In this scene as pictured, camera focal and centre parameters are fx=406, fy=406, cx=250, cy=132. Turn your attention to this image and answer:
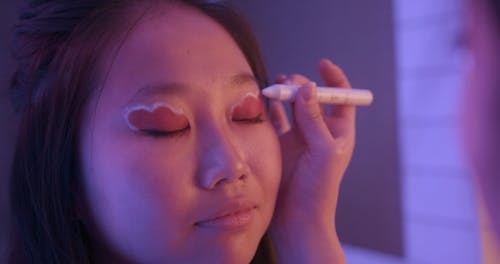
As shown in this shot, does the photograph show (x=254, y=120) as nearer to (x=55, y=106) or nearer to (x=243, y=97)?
(x=243, y=97)

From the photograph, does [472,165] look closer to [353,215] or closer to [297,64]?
[353,215]

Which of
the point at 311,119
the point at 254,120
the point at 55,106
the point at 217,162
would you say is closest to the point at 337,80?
the point at 311,119

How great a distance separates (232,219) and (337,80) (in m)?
0.40

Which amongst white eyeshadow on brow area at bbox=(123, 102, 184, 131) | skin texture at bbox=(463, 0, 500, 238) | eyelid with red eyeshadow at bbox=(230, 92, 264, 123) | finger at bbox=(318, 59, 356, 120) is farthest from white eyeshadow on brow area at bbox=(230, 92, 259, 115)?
skin texture at bbox=(463, 0, 500, 238)

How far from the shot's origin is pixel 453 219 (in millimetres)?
930

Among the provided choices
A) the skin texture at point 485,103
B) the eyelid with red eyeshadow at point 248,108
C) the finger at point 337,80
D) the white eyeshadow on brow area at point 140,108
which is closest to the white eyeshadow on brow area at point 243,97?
the eyelid with red eyeshadow at point 248,108

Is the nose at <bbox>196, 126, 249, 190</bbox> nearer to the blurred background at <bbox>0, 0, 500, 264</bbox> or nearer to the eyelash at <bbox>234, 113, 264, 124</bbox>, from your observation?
the eyelash at <bbox>234, 113, 264, 124</bbox>

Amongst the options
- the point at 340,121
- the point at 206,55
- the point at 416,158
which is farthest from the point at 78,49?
the point at 416,158

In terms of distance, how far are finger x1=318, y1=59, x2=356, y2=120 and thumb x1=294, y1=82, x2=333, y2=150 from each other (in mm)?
89

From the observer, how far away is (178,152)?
586mm

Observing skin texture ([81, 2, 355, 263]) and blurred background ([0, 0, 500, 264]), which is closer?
skin texture ([81, 2, 355, 263])

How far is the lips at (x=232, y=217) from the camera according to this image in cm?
60

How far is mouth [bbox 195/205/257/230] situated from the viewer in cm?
60

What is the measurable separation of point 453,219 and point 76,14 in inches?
34.7
